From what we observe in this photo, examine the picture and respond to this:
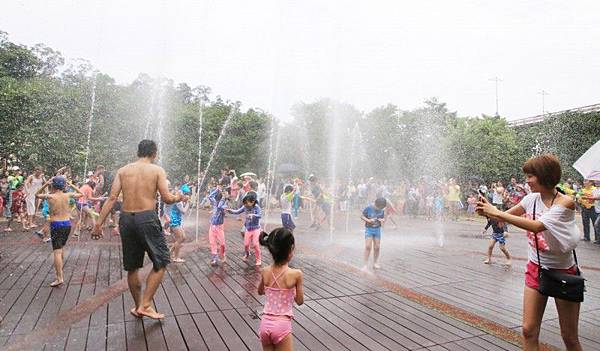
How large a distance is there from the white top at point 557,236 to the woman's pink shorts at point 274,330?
1.97m

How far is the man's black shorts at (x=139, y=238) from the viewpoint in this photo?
13.9 feet

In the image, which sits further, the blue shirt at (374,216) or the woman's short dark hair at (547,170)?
the blue shirt at (374,216)

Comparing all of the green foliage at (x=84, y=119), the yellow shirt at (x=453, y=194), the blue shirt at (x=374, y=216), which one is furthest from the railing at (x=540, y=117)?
the blue shirt at (x=374, y=216)

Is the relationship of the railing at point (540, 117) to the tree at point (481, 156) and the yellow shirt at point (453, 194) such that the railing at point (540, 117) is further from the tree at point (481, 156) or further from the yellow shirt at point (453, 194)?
the yellow shirt at point (453, 194)

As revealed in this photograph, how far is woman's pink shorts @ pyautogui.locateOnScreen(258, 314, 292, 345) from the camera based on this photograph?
2742mm

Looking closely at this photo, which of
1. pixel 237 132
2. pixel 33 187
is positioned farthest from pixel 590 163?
pixel 237 132

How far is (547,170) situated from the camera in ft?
9.43

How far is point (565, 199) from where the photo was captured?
2834 millimetres

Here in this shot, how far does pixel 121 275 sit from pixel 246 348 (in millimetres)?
3675

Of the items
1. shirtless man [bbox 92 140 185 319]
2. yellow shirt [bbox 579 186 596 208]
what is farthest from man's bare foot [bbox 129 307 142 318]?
yellow shirt [bbox 579 186 596 208]

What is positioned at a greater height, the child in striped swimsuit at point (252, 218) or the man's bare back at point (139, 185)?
the man's bare back at point (139, 185)

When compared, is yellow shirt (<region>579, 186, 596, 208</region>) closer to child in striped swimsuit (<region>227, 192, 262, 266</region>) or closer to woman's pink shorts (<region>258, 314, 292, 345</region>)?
child in striped swimsuit (<region>227, 192, 262, 266</region>)

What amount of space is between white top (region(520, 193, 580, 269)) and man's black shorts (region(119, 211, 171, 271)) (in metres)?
3.63

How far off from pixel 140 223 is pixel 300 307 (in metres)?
2.18
